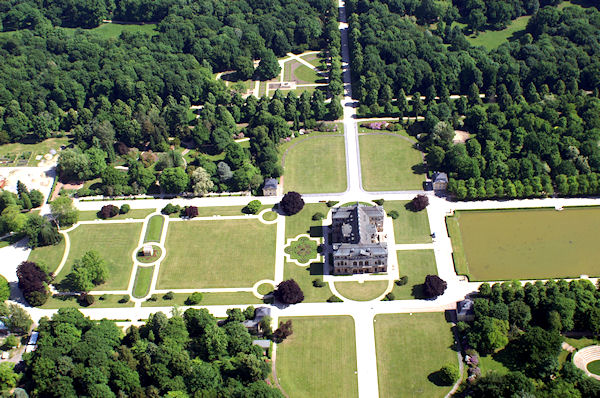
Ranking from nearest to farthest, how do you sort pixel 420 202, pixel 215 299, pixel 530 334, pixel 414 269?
pixel 530 334, pixel 215 299, pixel 414 269, pixel 420 202

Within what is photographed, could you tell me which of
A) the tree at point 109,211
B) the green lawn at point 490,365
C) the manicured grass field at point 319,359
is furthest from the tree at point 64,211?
the green lawn at point 490,365

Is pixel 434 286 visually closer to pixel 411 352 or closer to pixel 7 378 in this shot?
pixel 411 352

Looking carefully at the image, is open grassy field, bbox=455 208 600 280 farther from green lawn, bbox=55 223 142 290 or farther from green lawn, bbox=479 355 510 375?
green lawn, bbox=55 223 142 290

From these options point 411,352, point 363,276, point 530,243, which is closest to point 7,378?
point 363,276

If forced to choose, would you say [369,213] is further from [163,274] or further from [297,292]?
[163,274]

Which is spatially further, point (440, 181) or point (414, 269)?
point (440, 181)

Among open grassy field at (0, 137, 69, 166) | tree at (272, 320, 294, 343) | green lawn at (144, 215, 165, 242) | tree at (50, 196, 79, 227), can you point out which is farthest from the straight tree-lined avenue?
open grassy field at (0, 137, 69, 166)

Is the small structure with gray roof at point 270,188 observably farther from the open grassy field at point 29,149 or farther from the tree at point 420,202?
the open grassy field at point 29,149

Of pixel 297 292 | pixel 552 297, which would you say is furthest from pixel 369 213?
pixel 552 297
